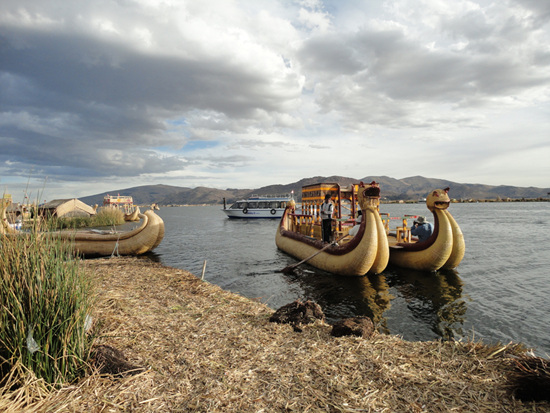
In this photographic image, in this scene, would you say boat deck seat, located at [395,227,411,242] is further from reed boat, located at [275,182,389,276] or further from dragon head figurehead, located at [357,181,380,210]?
dragon head figurehead, located at [357,181,380,210]

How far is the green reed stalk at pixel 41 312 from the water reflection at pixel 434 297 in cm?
773

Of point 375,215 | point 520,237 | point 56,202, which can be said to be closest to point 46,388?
point 375,215

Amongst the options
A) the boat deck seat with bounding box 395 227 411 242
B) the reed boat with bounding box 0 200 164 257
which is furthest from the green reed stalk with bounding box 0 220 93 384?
the boat deck seat with bounding box 395 227 411 242

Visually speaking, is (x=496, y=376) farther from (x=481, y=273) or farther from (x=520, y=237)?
(x=520, y=237)

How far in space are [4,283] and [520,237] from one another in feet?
112

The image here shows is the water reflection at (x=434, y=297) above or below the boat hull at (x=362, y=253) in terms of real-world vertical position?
below

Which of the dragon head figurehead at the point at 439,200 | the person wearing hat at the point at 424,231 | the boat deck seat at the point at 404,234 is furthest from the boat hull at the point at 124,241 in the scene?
the dragon head figurehead at the point at 439,200

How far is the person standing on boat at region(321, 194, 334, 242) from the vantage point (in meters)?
13.3

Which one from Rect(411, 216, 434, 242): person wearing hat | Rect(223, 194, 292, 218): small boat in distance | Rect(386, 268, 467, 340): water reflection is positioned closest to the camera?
Rect(386, 268, 467, 340): water reflection

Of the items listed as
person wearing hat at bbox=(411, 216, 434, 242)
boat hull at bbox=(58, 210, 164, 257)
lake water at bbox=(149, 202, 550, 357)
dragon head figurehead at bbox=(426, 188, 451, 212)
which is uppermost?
dragon head figurehead at bbox=(426, 188, 451, 212)

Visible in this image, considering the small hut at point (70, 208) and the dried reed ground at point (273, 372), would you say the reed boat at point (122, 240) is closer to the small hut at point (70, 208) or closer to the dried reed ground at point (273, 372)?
the dried reed ground at point (273, 372)

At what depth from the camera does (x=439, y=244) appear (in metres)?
12.1

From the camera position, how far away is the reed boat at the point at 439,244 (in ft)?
39.3

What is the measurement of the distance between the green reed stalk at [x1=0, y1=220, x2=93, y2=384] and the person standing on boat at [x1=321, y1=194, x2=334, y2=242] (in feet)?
35.1
